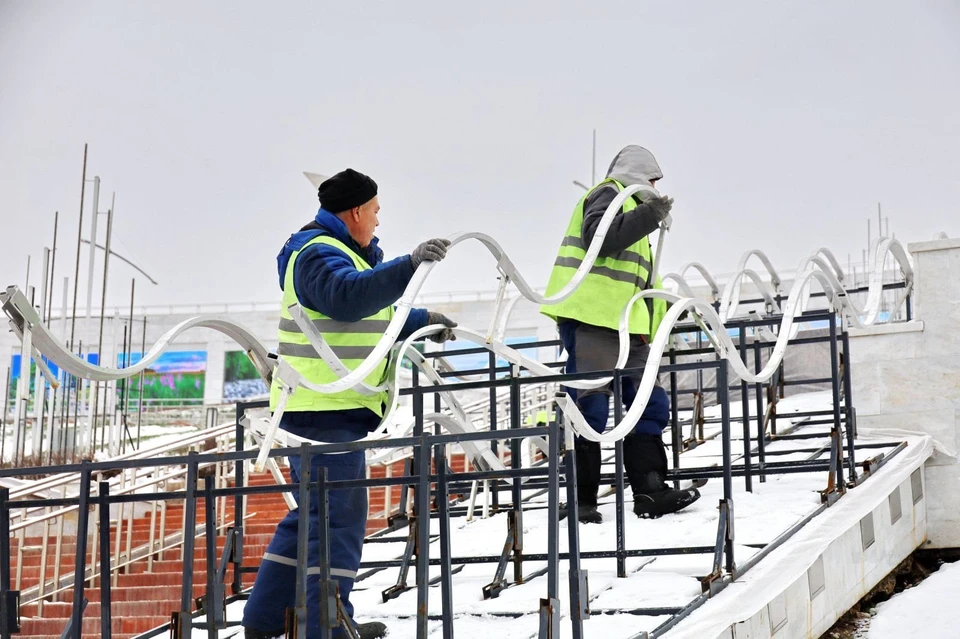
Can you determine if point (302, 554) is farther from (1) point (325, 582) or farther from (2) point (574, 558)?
(2) point (574, 558)

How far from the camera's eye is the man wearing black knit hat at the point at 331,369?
3.19 meters

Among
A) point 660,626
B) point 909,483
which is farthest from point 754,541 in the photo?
point 909,483

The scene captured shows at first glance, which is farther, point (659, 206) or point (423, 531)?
point (659, 206)

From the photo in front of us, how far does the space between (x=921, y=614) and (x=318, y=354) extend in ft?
8.71

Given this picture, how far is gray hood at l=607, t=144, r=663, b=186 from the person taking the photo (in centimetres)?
485

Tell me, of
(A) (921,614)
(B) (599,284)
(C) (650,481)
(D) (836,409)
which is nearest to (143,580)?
(C) (650,481)

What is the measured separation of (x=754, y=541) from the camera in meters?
4.15

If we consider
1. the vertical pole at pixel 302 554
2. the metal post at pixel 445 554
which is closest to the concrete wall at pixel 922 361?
the metal post at pixel 445 554

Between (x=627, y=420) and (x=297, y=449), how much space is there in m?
1.25

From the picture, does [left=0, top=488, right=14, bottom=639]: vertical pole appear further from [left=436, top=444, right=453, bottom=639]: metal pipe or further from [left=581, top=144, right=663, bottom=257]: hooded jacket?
[left=581, top=144, right=663, bottom=257]: hooded jacket

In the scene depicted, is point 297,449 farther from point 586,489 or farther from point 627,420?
point 586,489

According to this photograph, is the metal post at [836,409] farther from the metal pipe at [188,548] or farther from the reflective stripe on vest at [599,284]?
the metal pipe at [188,548]

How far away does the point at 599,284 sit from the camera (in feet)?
15.4

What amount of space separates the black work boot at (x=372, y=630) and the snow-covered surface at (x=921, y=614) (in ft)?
6.26
